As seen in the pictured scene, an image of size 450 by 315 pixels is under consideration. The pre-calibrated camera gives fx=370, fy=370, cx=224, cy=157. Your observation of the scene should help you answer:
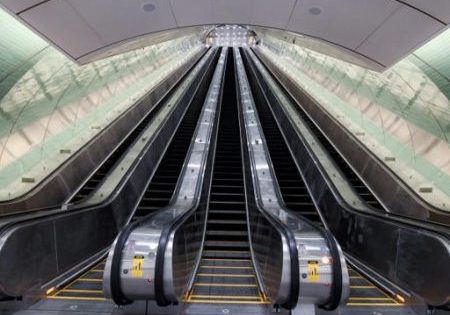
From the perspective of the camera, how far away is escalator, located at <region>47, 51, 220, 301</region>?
4.01m

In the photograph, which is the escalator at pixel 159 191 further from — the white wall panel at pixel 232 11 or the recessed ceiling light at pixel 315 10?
the recessed ceiling light at pixel 315 10

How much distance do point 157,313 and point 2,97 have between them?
4.68 m

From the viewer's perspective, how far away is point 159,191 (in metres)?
7.20

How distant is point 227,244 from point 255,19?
3.67 meters

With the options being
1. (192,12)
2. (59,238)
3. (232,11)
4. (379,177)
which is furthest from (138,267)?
(379,177)

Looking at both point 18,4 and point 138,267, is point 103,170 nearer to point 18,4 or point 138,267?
point 18,4

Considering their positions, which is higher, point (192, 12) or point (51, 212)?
point (192, 12)

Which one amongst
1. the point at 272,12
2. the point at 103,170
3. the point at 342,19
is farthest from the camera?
the point at 103,170

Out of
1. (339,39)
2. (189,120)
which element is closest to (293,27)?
(339,39)

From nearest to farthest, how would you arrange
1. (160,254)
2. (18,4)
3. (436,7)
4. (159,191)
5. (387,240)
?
(160,254) < (436,7) < (18,4) < (387,240) < (159,191)

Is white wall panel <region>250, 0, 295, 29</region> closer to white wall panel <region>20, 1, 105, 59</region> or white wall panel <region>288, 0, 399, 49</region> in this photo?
white wall panel <region>288, 0, 399, 49</region>

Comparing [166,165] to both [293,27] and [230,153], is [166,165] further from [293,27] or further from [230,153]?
[293,27]

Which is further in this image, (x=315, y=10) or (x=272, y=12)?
(x=272, y=12)

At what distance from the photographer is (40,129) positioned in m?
6.87
